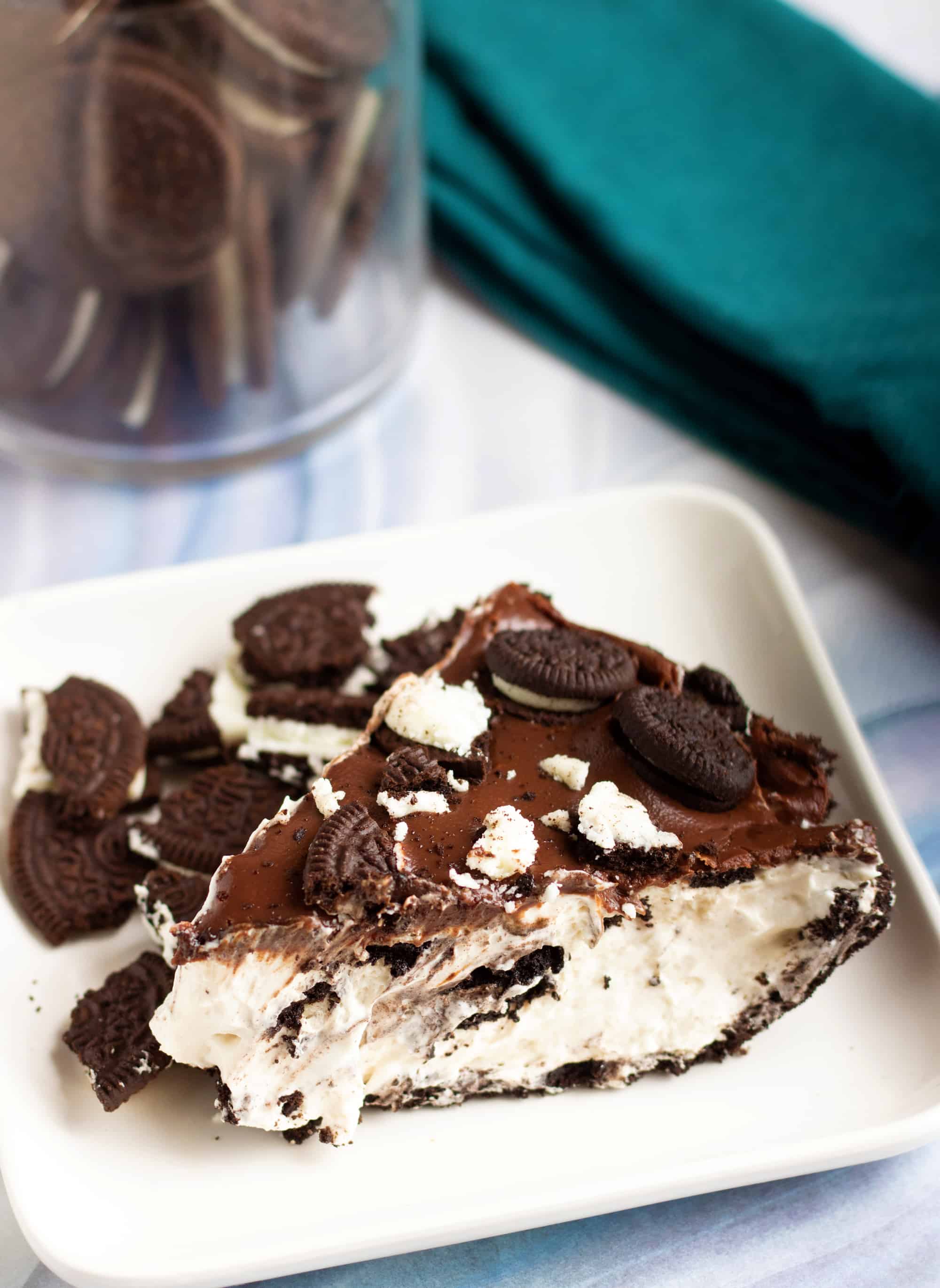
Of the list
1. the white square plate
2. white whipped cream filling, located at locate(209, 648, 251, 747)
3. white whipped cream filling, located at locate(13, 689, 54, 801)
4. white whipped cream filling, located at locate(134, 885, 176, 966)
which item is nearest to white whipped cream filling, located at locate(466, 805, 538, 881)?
the white square plate

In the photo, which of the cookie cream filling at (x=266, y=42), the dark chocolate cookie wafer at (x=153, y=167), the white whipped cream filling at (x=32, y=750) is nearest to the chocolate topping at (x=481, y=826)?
the white whipped cream filling at (x=32, y=750)

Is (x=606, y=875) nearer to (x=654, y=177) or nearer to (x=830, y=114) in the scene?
(x=654, y=177)

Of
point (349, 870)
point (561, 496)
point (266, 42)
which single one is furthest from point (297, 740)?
point (266, 42)

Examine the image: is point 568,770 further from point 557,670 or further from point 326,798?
point 326,798

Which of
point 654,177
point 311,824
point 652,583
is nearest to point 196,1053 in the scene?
point 311,824

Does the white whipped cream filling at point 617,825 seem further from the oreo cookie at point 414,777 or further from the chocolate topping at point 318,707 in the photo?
the chocolate topping at point 318,707

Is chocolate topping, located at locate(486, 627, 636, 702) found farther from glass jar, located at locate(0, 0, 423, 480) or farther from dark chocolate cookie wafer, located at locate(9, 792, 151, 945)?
glass jar, located at locate(0, 0, 423, 480)
